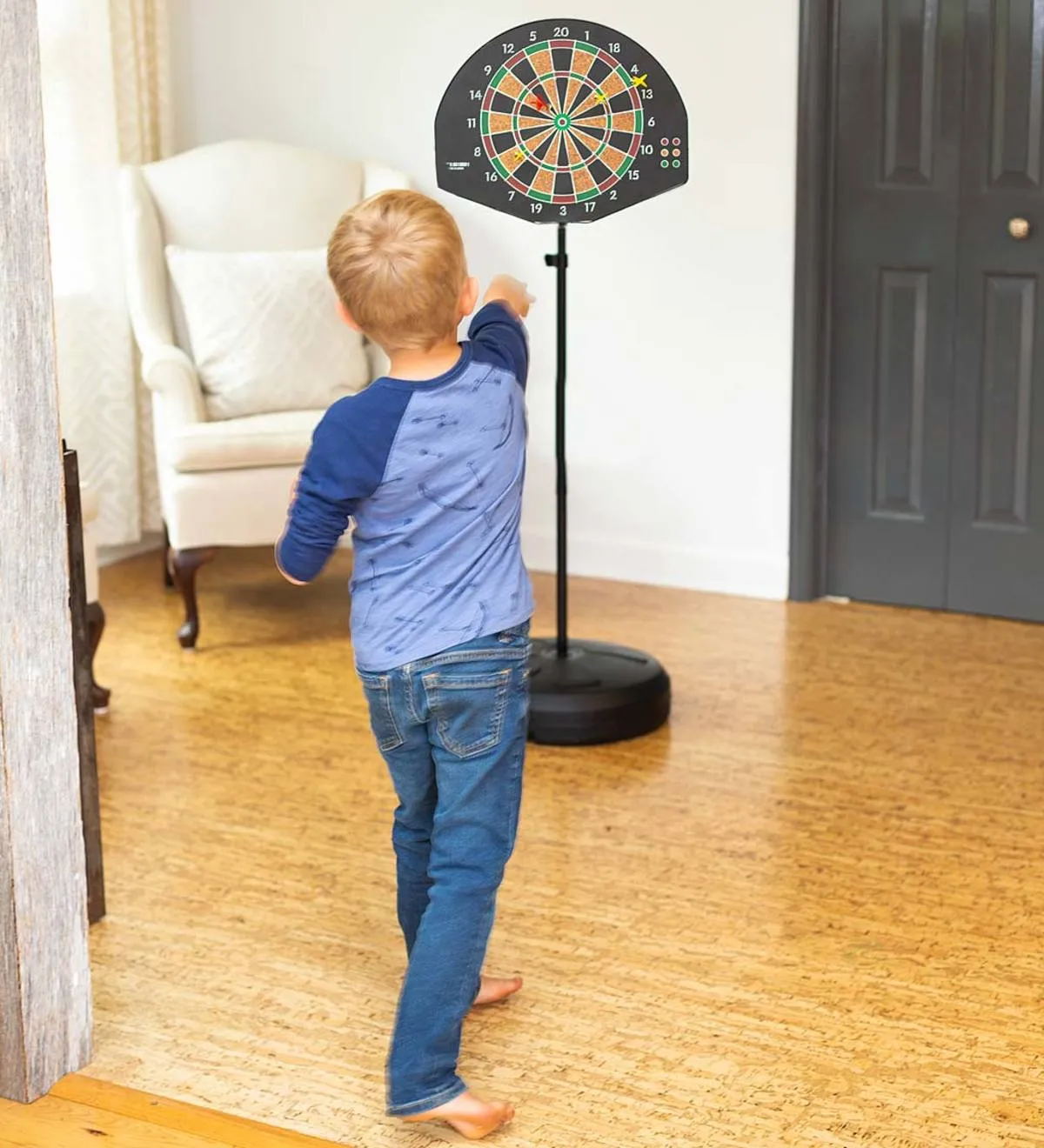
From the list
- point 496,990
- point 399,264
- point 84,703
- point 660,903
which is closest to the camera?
point 399,264

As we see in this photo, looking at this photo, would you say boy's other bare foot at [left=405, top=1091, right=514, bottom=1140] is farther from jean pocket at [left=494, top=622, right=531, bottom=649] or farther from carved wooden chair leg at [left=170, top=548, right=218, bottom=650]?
carved wooden chair leg at [left=170, top=548, right=218, bottom=650]

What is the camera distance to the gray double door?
3.90 m

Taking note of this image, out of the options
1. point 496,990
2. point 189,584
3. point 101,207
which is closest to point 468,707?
point 496,990

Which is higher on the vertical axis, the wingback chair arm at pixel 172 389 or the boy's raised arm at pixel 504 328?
the boy's raised arm at pixel 504 328

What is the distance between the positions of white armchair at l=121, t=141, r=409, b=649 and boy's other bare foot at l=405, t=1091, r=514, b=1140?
209 centimetres

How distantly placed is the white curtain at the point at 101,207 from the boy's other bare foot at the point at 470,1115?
2.75 meters

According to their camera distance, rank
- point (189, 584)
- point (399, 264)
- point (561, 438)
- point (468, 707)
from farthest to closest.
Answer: point (189, 584) → point (561, 438) → point (468, 707) → point (399, 264)

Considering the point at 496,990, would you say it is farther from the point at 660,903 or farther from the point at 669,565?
the point at 669,565

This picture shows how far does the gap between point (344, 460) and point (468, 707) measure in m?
0.32

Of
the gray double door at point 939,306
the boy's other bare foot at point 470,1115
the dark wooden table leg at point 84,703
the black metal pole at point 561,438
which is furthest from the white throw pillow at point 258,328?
the boy's other bare foot at point 470,1115

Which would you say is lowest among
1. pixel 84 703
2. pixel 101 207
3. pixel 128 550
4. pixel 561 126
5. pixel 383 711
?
pixel 128 550

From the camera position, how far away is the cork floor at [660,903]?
2127mm

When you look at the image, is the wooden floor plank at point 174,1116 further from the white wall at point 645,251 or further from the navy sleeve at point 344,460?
the white wall at point 645,251

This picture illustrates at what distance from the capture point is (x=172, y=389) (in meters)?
4.05
